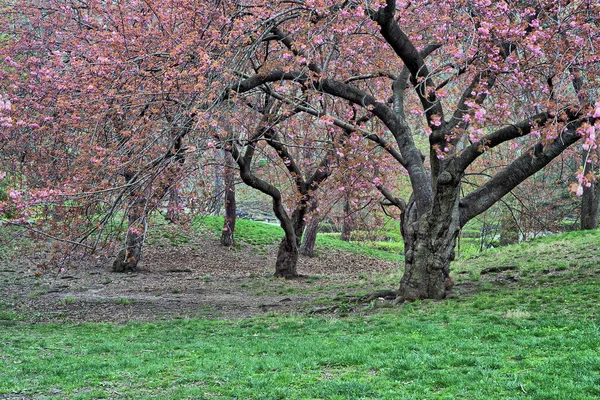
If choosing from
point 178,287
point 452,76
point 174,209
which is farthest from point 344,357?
point 178,287

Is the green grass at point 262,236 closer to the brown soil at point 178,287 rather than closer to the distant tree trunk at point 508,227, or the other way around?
the brown soil at point 178,287

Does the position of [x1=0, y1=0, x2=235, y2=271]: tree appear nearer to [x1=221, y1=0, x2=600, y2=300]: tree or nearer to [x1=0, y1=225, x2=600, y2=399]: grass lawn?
[x1=221, y1=0, x2=600, y2=300]: tree

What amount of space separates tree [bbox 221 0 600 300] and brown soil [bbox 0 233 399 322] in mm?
3022

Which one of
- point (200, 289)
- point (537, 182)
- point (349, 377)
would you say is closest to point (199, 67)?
point (349, 377)

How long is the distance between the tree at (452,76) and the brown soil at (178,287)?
9.91ft

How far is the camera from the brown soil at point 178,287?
12.1 metres

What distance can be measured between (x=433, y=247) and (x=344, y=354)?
167 inches

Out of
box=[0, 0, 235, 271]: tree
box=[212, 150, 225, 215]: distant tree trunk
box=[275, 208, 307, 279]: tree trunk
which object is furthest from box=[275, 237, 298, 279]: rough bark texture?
box=[0, 0, 235, 271]: tree

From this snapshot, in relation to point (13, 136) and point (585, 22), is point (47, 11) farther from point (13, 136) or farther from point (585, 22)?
point (585, 22)

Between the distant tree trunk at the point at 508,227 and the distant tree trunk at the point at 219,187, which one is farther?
the distant tree trunk at the point at 508,227

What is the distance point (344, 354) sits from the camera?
22.5 ft

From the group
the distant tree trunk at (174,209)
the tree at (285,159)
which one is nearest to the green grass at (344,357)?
the distant tree trunk at (174,209)

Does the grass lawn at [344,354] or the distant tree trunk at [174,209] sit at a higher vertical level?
the distant tree trunk at [174,209]

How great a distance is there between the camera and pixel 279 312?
11.4 m
